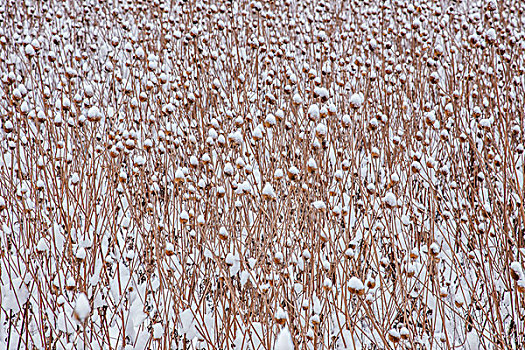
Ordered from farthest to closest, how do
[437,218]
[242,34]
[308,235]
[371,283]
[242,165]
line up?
[242,34]
[437,218]
[308,235]
[242,165]
[371,283]

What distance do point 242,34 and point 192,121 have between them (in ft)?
7.50

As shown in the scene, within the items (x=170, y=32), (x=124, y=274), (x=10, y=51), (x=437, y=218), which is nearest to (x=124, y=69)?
(x=170, y=32)

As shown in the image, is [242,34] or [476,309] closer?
[476,309]

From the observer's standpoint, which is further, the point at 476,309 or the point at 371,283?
the point at 476,309

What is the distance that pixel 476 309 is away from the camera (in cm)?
173

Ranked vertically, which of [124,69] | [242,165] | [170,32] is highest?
[170,32]

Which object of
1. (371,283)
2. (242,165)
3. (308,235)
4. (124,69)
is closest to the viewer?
(371,283)

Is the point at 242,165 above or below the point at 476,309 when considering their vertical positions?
above

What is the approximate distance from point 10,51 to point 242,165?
3606mm

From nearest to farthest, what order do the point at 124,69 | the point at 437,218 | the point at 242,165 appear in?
the point at 242,165 < the point at 437,218 < the point at 124,69

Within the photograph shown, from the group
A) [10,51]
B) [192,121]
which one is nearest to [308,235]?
[192,121]

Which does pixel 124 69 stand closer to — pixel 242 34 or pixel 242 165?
pixel 242 34

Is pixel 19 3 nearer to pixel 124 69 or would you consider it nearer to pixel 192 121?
pixel 124 69

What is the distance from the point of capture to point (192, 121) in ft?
9.32
